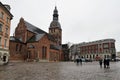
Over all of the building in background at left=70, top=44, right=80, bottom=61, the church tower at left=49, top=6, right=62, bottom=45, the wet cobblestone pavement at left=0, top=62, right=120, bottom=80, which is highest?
the church tower at left=49, top=6, right=62, bottom=45

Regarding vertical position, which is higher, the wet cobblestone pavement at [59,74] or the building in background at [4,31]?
the building in background at [4,31]

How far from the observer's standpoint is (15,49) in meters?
46.9

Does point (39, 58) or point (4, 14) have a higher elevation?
point (4, 14)

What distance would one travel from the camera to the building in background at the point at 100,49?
261 feet

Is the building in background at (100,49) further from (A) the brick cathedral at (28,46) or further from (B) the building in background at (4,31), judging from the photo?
(B) the building in background at (4,31)

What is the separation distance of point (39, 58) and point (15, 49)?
9336 mm

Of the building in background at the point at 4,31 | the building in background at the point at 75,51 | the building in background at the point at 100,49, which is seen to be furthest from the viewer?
the building in background at the point at 75,51

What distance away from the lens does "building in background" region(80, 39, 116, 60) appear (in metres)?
79.6

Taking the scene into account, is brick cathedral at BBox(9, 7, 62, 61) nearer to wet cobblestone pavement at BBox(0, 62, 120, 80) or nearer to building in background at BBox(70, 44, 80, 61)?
wet cobblestone pavement at BBox(0, 62, 120, 80)

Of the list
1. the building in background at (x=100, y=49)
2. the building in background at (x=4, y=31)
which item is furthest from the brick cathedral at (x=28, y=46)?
the building in background at (x=100, y=49)

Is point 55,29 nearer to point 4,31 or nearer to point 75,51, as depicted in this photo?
point 75,51

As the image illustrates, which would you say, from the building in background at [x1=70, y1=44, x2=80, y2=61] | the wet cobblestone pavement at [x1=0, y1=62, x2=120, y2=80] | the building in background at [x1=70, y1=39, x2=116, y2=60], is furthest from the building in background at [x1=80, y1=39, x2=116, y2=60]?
the wet cobblestone pavement at [x1=0, y1=62, x2=120, y2=80]

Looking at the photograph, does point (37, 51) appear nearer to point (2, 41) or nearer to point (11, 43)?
point (11, 43)

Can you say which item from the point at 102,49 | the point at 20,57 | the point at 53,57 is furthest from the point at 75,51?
the point at 20,57
